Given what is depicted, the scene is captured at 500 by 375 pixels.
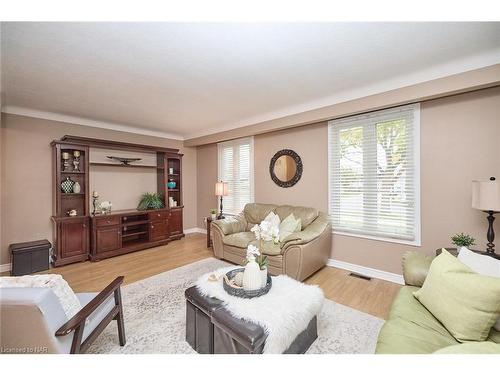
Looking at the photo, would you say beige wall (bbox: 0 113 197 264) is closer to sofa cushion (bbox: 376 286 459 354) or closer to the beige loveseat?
the beige loveseat

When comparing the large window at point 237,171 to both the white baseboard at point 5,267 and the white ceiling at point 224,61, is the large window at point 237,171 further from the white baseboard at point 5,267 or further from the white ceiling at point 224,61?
the white baseboard at point 5,267

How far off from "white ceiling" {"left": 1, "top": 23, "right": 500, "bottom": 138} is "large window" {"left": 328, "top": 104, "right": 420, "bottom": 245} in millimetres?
498

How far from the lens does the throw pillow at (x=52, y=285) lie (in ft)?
3.87

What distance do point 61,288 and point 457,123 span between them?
397 cm

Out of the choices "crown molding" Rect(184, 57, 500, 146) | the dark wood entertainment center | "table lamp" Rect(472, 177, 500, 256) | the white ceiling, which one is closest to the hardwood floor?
the dark wood entertainment center

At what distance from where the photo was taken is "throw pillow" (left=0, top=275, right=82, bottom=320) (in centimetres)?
118

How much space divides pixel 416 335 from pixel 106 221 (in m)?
4.35

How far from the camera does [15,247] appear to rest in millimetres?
3117

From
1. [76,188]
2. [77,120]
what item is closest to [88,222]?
[76,188]

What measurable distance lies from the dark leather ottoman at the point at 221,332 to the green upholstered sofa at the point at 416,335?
596mm

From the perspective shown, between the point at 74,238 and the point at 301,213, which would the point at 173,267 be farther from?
the point at 301,213

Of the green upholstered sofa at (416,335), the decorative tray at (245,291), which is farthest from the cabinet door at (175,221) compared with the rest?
the green upholstered sofa at (416,335)

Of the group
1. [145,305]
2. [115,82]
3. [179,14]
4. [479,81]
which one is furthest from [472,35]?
[145,305]

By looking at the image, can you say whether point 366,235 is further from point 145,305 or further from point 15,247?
point 15,247
